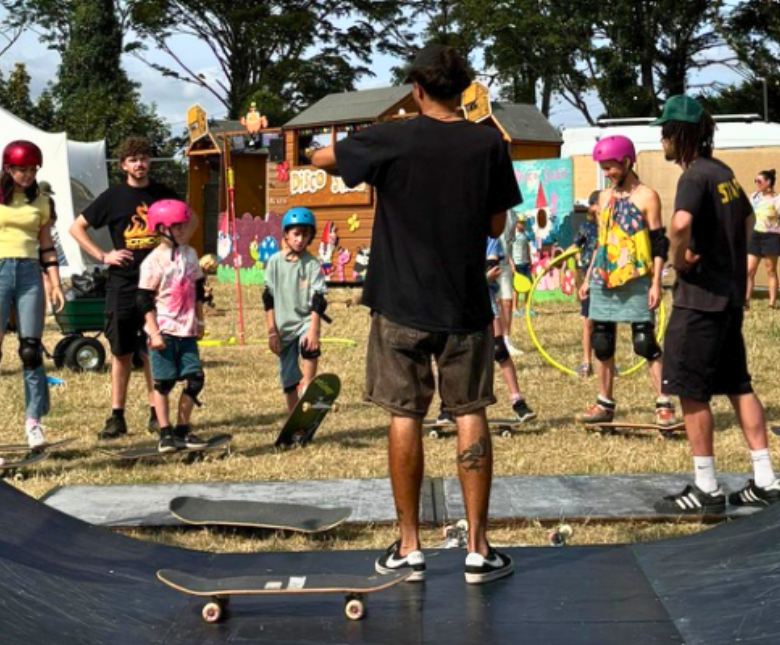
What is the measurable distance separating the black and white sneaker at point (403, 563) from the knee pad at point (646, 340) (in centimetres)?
402

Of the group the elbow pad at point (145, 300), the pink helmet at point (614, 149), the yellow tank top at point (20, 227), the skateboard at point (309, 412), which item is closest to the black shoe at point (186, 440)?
the skateboard at point (309, 412)

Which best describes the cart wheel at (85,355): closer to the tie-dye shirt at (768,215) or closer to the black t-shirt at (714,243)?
the black t-shirt at (714,243)

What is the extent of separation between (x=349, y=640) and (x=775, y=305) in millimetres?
15862

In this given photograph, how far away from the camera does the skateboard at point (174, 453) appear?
8.08 m

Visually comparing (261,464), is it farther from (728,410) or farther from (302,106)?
(302,106)

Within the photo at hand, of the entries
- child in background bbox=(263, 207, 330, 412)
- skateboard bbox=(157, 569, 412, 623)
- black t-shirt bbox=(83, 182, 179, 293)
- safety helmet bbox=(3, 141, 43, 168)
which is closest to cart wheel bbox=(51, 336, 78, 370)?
black t-shirt bbox=(83, 182, 179, 293)

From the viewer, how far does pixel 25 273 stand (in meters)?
8.23

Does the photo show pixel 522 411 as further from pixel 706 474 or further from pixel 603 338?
pixel 706 474

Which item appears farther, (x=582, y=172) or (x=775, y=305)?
(x=582, y=172)

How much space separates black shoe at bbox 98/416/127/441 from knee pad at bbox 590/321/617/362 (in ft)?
11.3

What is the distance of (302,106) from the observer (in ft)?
152

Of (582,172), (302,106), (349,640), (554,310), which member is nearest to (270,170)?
(582,172)

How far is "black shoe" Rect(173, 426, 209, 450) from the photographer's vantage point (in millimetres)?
8172

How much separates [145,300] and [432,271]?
12.9 ft
